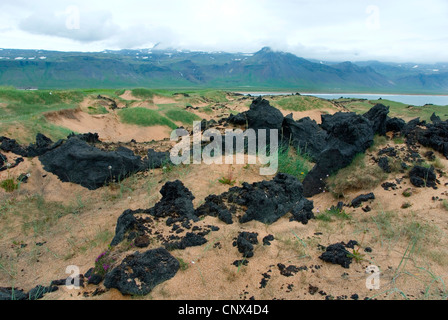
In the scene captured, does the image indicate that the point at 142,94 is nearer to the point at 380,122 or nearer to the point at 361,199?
the point at 380,122

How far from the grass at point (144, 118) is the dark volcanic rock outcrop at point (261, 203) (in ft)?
51.8

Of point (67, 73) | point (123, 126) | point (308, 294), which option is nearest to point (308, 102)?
point (123, 126)

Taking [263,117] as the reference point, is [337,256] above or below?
below

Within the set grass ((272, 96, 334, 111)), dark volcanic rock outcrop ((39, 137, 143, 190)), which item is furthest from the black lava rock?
grass ((272, 96, 334, 111))

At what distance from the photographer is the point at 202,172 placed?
7.60 m

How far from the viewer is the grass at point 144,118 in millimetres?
20562

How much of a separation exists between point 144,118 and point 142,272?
18319mm

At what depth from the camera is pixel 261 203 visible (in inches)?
211

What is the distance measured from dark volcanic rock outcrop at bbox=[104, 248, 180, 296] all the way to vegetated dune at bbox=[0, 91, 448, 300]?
0.01 metres

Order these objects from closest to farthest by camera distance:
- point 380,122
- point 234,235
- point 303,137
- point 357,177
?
point 234,235
point 357,177
point 380,122
point 303,137

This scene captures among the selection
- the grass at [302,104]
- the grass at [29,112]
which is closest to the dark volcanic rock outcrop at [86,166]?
the grass at [29,112]

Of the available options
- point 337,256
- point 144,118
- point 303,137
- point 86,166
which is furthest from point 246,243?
point 144,118

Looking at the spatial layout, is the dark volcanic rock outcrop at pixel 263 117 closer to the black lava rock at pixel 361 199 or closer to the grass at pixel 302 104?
the black lava rock at pixel 361 199
